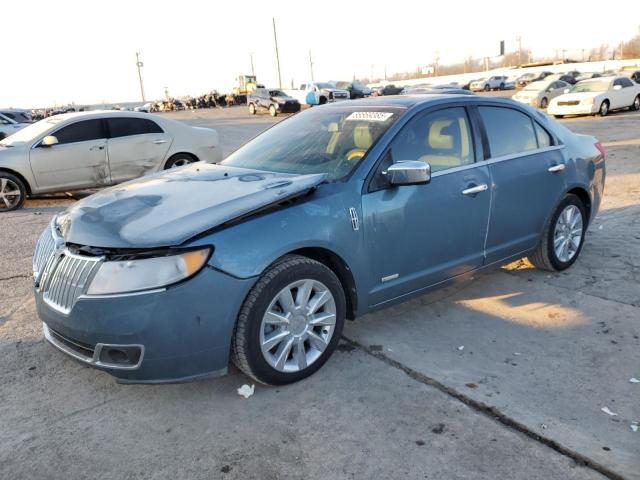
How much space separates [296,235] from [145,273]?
82 centimetres

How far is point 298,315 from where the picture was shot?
3201 mm

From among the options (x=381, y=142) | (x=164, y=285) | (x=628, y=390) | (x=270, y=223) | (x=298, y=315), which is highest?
(x=381, y=142)

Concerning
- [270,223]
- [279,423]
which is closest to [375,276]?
[270,223]

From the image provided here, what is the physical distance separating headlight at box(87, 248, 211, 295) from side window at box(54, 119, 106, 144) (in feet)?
23.0

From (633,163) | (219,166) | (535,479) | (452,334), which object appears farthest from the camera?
(633,163)

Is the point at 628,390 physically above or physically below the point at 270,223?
below

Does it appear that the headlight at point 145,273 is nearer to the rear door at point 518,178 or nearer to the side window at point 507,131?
the rear door at point 518,178

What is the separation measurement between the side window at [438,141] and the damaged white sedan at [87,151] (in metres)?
6.61

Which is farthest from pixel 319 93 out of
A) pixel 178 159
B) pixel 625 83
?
pixel 178 159

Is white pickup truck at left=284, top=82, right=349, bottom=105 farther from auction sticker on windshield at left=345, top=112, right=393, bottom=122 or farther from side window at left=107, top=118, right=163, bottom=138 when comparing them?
auction sticker on windshield at left=345, top=112, right=393, bottom=122

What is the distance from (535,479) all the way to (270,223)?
173 centimetres

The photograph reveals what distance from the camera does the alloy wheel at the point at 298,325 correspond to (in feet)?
10.2

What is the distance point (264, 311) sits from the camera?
3.01 metres

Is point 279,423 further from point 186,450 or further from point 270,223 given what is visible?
point 270,223
